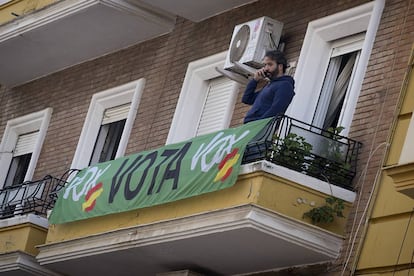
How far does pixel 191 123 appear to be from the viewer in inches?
718

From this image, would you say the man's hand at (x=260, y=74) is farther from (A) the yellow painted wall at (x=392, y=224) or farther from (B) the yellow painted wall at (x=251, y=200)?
(A) the yellow painted wall at (x=392, y=224)

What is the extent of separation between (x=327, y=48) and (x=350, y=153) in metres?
2.01

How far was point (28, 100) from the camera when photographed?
2200 centimetres

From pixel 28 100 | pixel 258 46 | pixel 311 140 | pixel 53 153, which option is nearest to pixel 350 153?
pixel 311 140

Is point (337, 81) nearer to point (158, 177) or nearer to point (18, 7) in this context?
point (158, 177)

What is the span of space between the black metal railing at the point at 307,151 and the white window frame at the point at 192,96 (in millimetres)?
3269

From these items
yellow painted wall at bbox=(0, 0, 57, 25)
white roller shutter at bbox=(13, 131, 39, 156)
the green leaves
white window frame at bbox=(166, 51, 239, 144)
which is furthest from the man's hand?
white roller shutter at bbox=(13, 131, 39, 156)

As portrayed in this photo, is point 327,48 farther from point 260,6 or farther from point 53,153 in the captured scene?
point 53,153

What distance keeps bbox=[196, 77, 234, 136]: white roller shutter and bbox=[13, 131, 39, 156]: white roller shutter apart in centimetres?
419

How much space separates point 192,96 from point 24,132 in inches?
182

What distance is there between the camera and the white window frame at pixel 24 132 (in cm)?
2114

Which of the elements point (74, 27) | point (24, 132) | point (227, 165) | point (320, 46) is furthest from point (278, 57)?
point (24, 132)

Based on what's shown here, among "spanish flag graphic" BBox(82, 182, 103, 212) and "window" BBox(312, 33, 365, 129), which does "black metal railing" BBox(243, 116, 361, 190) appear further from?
"spanish flag graphic" BBox(82, 182, 103, 212)

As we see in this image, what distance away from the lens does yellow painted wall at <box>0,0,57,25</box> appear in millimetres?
20734
